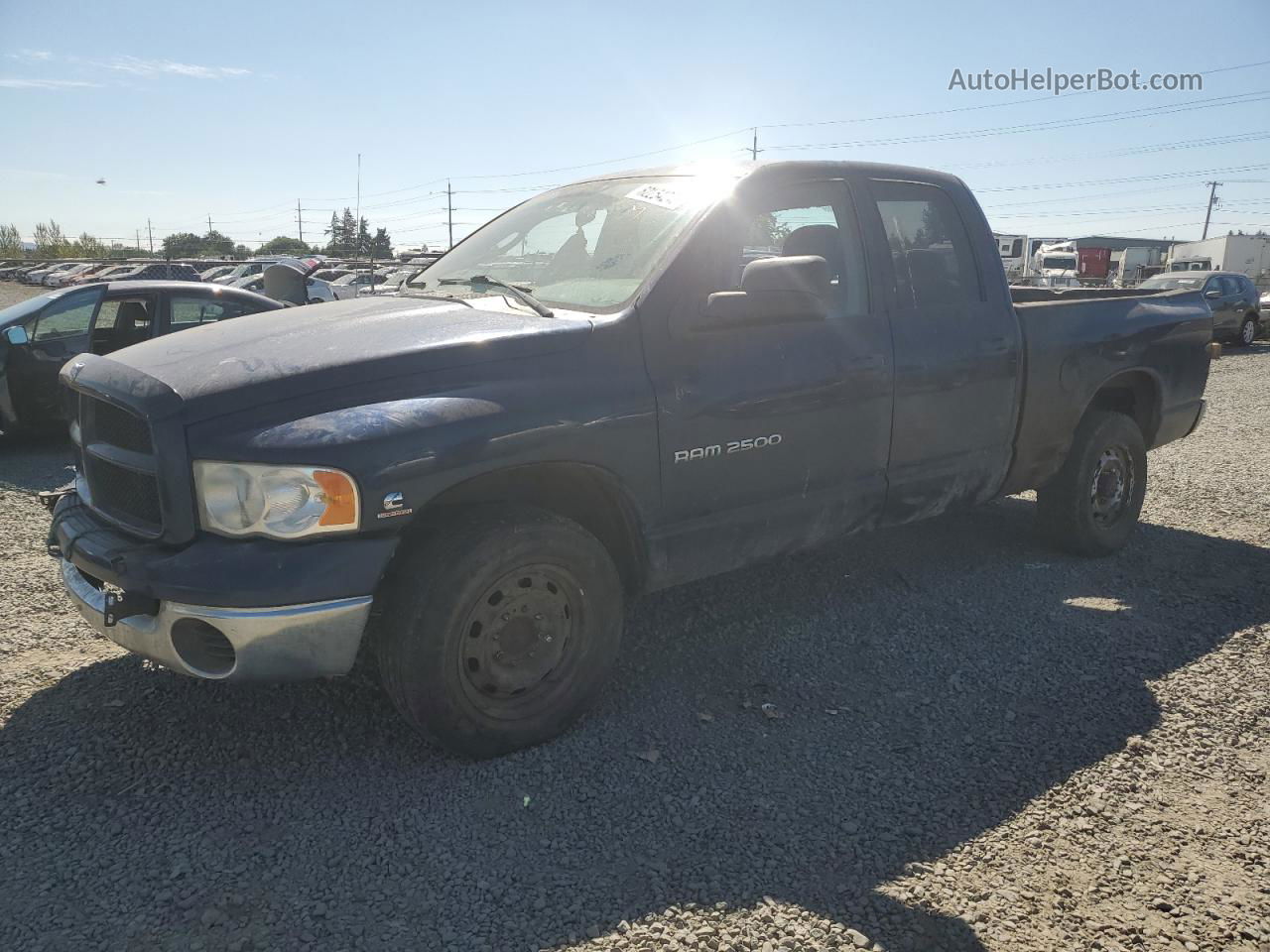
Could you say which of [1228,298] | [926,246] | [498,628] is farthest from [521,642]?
[1228,298]

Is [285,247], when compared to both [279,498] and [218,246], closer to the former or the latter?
[218,246]

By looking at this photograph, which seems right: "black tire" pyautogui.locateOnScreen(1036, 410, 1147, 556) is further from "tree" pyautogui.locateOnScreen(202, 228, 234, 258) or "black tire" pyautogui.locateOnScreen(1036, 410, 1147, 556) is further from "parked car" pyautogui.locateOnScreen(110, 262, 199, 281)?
"tree" pyautogui.locateOnScreen(202, 228, 234, 258)

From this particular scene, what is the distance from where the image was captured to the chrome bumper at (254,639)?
102 inches

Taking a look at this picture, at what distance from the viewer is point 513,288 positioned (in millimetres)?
3570

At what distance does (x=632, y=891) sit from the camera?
8.09 feet

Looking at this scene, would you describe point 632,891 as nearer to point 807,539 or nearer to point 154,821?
point 154,821

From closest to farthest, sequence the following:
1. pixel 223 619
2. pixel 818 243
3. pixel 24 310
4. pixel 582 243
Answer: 1. pixel 223 619
2. pixel 582 243
3. pixel 818 243
4. pixel 24 310

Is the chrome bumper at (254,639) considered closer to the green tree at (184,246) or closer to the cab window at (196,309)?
the cab window at (196,309)

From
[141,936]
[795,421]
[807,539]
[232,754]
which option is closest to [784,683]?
[807,539]

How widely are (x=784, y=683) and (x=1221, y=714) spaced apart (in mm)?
1599

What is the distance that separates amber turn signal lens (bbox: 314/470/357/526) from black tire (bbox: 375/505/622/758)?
0.95 feet

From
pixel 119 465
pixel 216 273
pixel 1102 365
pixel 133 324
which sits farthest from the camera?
pixel 216 273

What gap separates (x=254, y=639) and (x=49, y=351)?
6.75 metres

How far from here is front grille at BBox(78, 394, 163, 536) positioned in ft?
9.14
